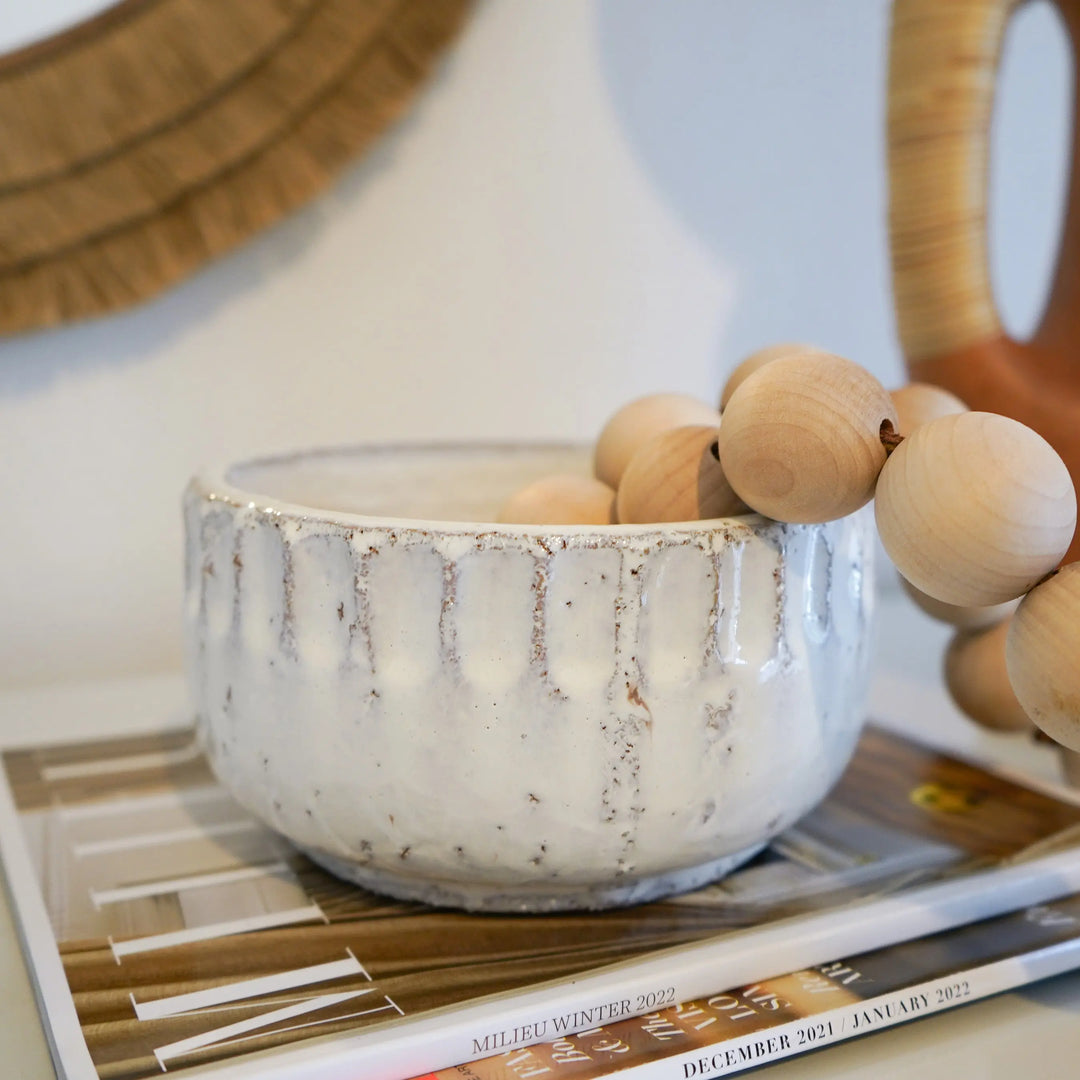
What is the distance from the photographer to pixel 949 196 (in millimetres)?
433

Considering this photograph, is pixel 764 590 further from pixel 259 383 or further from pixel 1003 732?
pixel 259 383

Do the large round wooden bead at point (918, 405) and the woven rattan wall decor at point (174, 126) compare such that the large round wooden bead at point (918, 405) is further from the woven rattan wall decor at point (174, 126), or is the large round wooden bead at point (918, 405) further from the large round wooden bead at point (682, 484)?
the woven rattan wall decor at point (174, 126)

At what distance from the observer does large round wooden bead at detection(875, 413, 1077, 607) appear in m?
0.24

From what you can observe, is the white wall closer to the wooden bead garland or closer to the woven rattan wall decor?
the woven rattan wall decor

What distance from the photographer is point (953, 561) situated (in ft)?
0.80

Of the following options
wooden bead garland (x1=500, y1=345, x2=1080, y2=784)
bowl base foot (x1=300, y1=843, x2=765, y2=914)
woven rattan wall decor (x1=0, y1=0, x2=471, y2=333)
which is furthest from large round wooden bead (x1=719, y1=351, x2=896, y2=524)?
woven rattan wall decor (x1=0, y1=0, x2=471, y2=333)

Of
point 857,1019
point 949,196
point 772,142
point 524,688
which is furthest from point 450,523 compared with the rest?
point 772,142

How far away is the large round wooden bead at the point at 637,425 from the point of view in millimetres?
364

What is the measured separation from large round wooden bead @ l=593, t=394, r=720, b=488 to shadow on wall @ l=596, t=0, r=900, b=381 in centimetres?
30

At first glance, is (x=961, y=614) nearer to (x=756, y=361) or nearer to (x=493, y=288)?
(x=756, y=361)

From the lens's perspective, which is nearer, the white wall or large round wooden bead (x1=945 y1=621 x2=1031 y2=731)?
large round wooden bead (x1=945 y1=621 x2=1031 y2=731)

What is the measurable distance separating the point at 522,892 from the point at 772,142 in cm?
49

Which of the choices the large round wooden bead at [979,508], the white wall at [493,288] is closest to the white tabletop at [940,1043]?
the large round wooden bead at [979,508]

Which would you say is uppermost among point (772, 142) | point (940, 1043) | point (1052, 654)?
point (772, 142)
